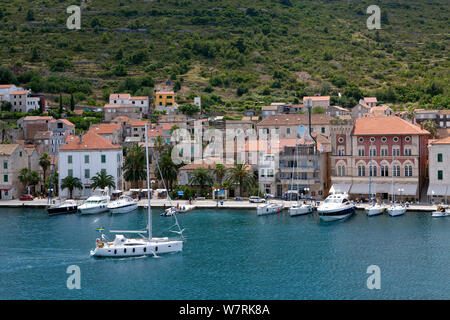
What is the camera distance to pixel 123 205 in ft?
242

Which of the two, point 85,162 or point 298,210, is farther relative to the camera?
point 85,162

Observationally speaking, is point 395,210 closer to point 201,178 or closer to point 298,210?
point 298,210

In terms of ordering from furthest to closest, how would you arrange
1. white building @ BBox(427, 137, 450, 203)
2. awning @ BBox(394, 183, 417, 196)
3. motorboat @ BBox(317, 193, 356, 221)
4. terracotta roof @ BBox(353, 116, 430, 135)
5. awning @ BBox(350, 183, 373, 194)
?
terracotta roof @ BBox(353, 116, 430, 135), awning @ BBox(350, 183, 373, 194), awning @ BBox(394, 183, 417, 196), white building @ BBox(427, 137, 450, 203), motorboat @ BBox(317, 193, 356, 221)

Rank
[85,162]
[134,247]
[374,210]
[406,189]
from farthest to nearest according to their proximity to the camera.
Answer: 1. [85,162]
2. [406,189]
3. [374,210]
4. [134,247]

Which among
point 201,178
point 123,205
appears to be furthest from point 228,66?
point 123,205

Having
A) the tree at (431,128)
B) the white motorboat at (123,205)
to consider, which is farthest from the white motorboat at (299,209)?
the tree at (431,128)

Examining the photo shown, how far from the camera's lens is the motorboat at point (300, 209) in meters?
69.8

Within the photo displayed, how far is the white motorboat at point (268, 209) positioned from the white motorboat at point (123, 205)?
1636 cm

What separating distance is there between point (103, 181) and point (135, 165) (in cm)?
Answer: 535

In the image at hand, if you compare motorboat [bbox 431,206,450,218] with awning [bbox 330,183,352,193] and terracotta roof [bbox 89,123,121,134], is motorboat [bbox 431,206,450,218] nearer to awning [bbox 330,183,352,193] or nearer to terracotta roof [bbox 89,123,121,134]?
awning [bbox 330,183,352,193]

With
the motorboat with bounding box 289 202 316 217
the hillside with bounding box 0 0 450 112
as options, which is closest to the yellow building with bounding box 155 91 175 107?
the hillside with bounding box 0 0 450 112

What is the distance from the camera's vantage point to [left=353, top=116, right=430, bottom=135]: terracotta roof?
7750 centimetres

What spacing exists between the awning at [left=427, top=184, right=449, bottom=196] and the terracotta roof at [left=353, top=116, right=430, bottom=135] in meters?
7.32

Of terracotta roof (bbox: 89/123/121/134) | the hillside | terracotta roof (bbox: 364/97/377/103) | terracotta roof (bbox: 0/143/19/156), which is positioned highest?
the hillside
